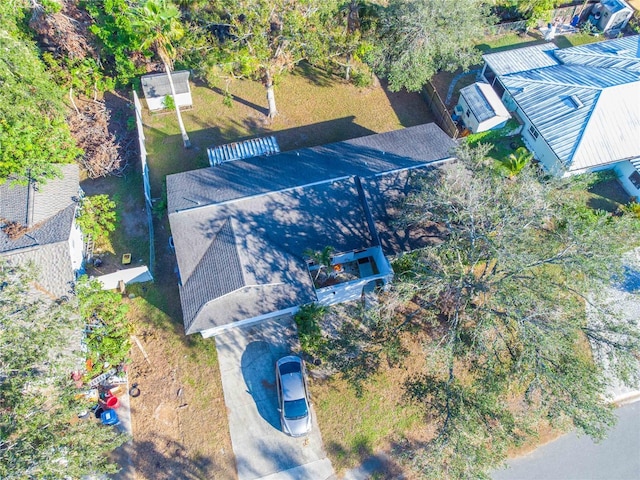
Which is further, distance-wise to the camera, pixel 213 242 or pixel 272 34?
pixel 272 34

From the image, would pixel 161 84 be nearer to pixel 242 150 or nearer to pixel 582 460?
pixel 242 150

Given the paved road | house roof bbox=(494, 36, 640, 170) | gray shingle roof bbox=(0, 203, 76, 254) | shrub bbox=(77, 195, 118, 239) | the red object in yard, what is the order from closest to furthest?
the paved road → the red object in yard → gray shingle roof bbox=(0, 203, 76, 254) → shrub bbox=(77, 195, 118, 239) → house roof bbox=(494, 36, 640, 170)

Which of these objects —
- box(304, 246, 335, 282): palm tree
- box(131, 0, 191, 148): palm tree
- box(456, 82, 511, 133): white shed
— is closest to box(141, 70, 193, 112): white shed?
box(131, 0, 191, 148): palm tree

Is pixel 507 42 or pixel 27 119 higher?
pixel 507 42

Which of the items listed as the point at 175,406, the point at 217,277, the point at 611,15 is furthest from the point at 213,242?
the point at 611,15

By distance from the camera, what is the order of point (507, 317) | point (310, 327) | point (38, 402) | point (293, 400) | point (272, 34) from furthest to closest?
1. point (272, 34)
2. point (310, 327)
3. point (293, 400)
4. point (507, 317)
5. point (38, 402)

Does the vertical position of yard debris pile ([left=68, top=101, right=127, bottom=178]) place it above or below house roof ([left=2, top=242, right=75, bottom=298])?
above

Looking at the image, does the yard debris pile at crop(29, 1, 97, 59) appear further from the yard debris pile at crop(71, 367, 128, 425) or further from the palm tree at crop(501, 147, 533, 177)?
the palm tree at crop(501, 147, 533, 177)

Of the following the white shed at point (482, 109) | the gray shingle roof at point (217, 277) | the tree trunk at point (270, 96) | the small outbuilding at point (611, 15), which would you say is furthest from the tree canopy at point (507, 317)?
the small outbuilding at point (611, 15)
